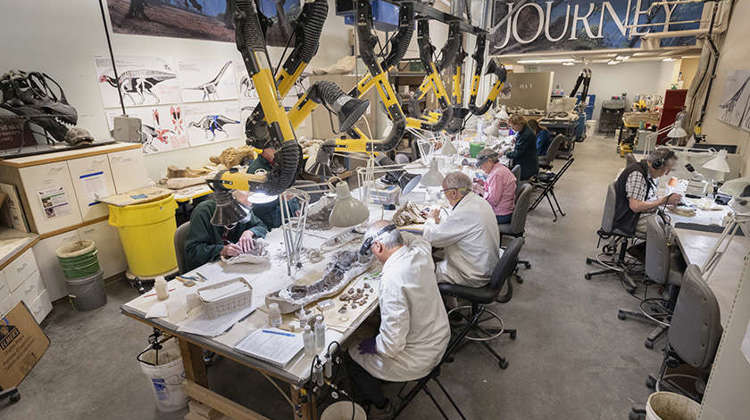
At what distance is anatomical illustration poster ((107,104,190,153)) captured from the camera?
502 centimetres

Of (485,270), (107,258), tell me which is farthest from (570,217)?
(107,258)

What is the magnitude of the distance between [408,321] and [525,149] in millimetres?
5040

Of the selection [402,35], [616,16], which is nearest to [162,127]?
[402,35]

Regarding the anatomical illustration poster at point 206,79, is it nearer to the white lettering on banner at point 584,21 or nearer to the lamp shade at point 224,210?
the lamp shade at point 224,210

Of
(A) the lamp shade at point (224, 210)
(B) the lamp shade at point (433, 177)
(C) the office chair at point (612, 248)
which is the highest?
(A) the lamp shade at point (224, 210)

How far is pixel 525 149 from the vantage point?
6328 millimetres

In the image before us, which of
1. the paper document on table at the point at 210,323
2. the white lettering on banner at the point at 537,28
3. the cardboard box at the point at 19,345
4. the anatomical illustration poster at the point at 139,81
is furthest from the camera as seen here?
the white lettering on banner at the point at 537,28

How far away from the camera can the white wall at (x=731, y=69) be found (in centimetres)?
524

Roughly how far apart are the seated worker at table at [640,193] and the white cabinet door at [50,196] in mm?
5742

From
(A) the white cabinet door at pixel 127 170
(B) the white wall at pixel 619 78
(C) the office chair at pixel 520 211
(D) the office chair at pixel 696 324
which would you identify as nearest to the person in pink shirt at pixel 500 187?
(C) the office chair at pixel 520 211

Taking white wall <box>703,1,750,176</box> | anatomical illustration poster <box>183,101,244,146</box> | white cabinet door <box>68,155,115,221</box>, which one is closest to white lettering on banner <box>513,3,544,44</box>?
white wall <box>703,1,750,176</box>

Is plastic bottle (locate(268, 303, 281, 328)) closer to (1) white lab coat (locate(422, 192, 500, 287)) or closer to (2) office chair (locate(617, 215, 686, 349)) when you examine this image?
(1) white lab coat (locate(422, 192, 500, 287))

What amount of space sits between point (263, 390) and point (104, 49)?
14.4 feet

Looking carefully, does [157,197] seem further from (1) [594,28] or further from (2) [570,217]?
(1) [594,28]
